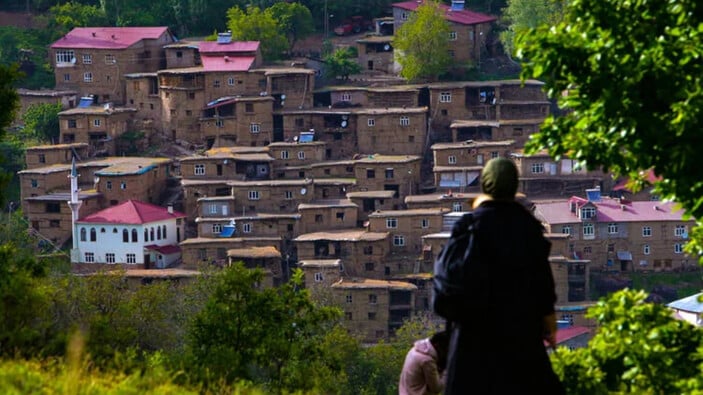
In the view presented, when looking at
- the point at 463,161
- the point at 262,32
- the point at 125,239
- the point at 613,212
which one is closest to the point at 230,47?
the point at 262,32

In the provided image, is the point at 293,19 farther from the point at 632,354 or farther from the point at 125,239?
the point at 632,354

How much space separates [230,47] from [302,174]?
16.4 ft

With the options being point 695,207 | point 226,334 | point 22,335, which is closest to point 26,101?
point 226,334

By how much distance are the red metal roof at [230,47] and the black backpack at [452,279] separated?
38.3m

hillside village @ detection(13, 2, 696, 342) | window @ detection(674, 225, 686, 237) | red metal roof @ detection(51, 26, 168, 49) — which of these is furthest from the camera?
red metal roof @ detection(51, 26, 168, 49)

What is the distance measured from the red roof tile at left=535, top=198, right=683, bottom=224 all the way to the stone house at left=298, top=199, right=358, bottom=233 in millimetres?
4308

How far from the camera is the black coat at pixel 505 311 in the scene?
9.02 meters

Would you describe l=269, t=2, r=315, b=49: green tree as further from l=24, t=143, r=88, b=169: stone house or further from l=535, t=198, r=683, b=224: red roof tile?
l=535, t=198, r=683, b=224: red roof tile

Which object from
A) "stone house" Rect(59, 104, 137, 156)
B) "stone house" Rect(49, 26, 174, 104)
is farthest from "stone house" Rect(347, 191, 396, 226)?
"stone house" Rect(49, 26, 174, 104)

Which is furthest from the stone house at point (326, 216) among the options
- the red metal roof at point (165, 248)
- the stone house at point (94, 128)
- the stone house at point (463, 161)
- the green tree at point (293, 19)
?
the green tree at point (293, 19)

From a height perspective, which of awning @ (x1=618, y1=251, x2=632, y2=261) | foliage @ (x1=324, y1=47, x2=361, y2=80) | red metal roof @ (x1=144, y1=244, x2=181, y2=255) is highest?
foliage @ (x1=324, y1=47, x2=361, y2=80)

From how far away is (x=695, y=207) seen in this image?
33.9ft

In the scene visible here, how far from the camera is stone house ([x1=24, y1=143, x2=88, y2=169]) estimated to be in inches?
1774

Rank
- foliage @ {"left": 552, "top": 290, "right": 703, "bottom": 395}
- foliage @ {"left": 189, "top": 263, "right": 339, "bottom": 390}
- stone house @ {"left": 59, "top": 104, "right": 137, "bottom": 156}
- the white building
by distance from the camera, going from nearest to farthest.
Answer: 1. foliage @ {"left": 552, "top": 290, "right": 703, "bottom": 395}
2. foliage @ {"left": 189, "top": 263, "right": 339, "bottom": 390}
3. the white building
4. stone house @ {"left": 59, "top": 104, "right": 137, "bottom": 156}
